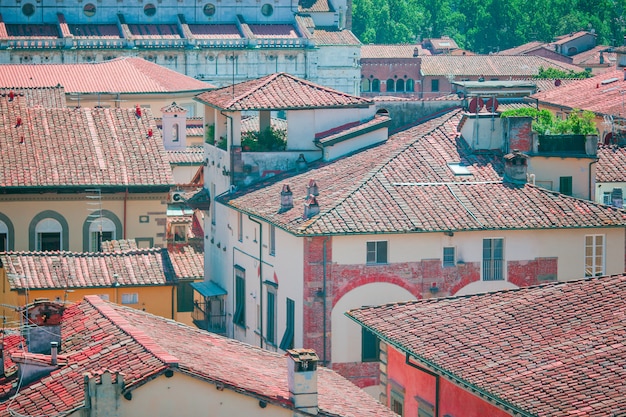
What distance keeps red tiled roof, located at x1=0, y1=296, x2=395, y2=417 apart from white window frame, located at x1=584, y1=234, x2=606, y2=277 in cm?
1422

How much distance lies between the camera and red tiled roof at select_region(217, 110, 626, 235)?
48.8 meters

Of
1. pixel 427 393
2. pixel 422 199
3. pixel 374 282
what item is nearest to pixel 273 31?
pixel 422 199

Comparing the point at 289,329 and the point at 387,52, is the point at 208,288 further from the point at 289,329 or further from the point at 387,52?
the point at 387,52

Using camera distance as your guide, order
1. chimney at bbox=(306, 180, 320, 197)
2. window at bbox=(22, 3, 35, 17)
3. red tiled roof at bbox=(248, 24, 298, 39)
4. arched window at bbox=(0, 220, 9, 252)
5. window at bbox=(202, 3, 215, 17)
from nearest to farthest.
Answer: chimney at bbox=(306, 180, 320, 197)
arched window at bbox=(0, 220, 9, 252)
window at bbox=(22, 3, 35, 17)
red tiled roof at bbox=(248, 24, 298, 39)
window at bbox=(202, 3, 215, 17)

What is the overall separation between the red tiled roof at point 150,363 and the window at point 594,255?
46.6 ft

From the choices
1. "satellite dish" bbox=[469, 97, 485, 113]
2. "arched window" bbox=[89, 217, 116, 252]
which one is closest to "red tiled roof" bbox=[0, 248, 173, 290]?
"arched window" bbox=[89, 217, 116, 252]

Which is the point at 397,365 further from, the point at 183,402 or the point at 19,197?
the point at 19,197

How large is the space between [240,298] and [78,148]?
8.42 meters

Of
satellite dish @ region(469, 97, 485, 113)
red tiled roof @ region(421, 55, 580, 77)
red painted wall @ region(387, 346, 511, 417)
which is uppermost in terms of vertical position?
red tiled roof @ region(421, 55, 580, 77)

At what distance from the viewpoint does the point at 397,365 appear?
38656 millimetres

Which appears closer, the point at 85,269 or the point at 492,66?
the point at 85,269

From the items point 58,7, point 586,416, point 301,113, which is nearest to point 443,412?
point 586,416

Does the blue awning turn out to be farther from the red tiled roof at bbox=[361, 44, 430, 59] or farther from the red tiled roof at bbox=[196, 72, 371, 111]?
the red tiled roof at bbox=[361, 44, 430, 59]

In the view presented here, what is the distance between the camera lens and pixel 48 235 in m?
57.8
